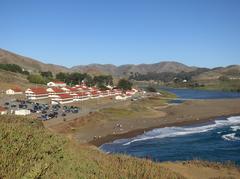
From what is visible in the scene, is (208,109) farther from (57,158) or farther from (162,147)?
(57,158)

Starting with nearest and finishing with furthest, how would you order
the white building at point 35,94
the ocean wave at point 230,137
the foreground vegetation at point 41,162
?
the foreground vegetation at point 41,162 → the ocean wave at point 230,137 → the white building at point 35,94

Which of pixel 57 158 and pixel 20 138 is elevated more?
pixel 20 138

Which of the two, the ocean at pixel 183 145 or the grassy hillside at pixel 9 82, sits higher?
the grassy hillside at pixel 9 82

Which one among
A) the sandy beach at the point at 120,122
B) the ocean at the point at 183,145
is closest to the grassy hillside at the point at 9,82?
the sandy beach at the point at 120,122

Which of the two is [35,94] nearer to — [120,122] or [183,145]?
[120,122]

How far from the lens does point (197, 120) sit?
8138 cm

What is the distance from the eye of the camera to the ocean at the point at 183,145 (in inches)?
1649

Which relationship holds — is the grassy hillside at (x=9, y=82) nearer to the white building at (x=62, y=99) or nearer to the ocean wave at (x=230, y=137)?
the white building at (x=62, y=99)

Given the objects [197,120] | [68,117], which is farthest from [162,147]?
[197,120]

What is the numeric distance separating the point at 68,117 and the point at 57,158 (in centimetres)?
5307

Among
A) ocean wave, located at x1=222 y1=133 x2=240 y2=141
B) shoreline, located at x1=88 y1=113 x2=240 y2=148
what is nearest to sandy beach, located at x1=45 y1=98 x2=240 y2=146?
shoreline, located at x1=88 y1=113 x2=240 y2=148

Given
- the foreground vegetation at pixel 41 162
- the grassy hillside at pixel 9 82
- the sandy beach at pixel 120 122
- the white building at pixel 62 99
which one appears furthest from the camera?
the grassy hillside at pixel 9 82

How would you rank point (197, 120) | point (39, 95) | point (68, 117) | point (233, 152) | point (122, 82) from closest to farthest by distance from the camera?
point (233, 152) → point (68, 117) → point (197, 120) → point (39, 95) → point (122, 82)

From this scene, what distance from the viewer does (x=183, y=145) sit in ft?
161
